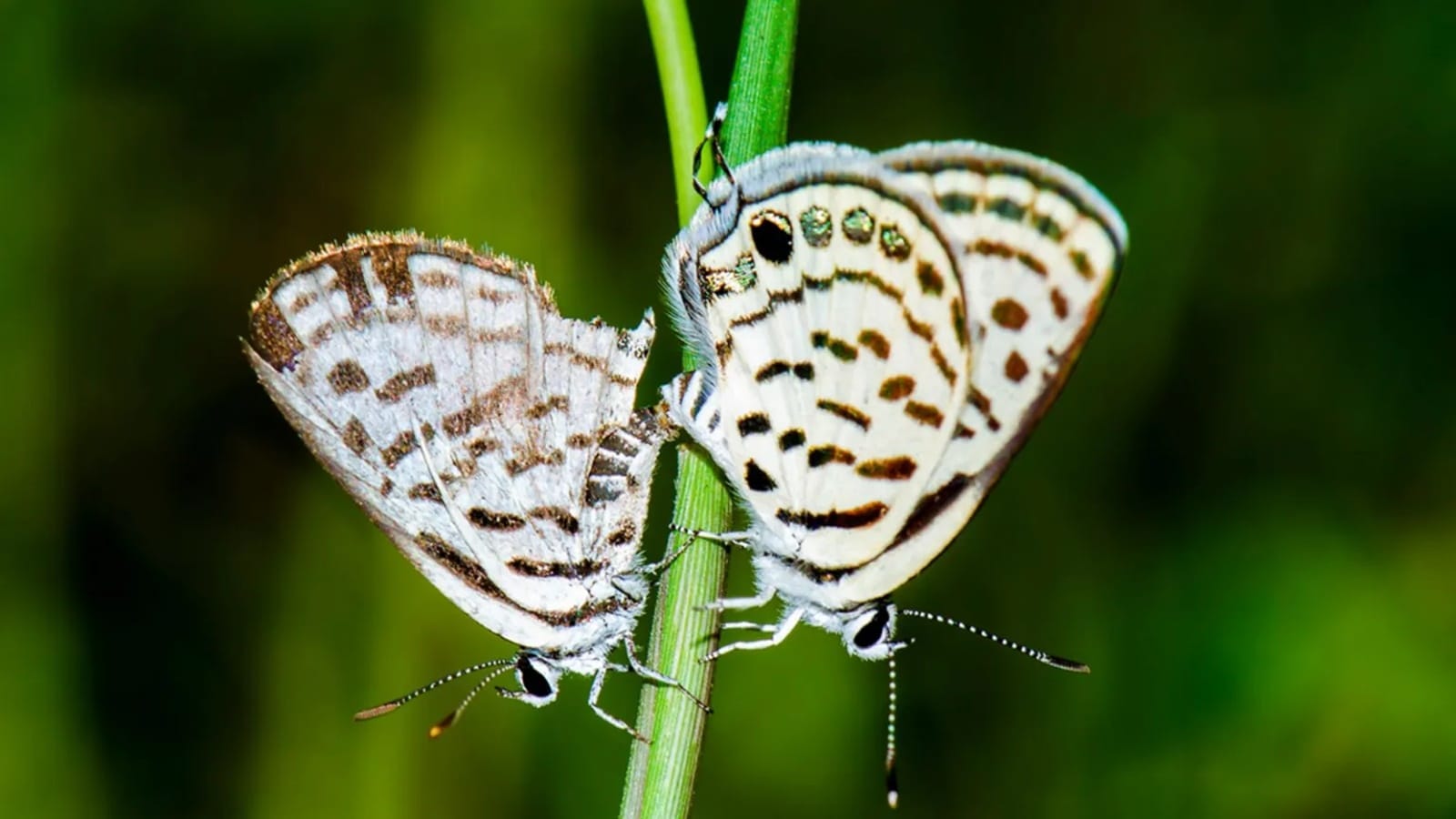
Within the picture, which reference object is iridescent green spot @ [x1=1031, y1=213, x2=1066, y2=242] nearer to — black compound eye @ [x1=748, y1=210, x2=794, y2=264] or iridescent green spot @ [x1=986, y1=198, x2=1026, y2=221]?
iridescent green spot @ [x1=986, y1=198, x2=1026, y2=221]

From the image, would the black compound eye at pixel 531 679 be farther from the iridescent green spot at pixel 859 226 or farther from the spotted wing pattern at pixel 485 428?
the iridescent green spot at pixel 859 226

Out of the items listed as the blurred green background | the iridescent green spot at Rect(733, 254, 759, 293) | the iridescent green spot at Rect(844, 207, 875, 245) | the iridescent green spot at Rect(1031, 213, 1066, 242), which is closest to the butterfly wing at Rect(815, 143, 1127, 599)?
the iridescent green spot at Rect(1031, 213, 1066, 242)

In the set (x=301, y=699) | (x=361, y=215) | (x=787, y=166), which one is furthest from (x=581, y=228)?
(x=787, y=166)

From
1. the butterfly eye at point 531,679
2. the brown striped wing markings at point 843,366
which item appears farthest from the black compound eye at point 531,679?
the brown striped wing markings at point 843,366

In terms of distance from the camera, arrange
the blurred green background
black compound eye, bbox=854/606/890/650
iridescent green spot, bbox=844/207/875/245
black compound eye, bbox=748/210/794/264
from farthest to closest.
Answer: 1. the blurred green background
2. black compound eye, bbox=854/606/890/650
3. iridescent green spot, bbox=844/207/875/245
4. black compound eye, bbox=748/210/794/264

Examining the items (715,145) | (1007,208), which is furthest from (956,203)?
(715,145)

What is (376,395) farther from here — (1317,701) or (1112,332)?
(1317,701)
